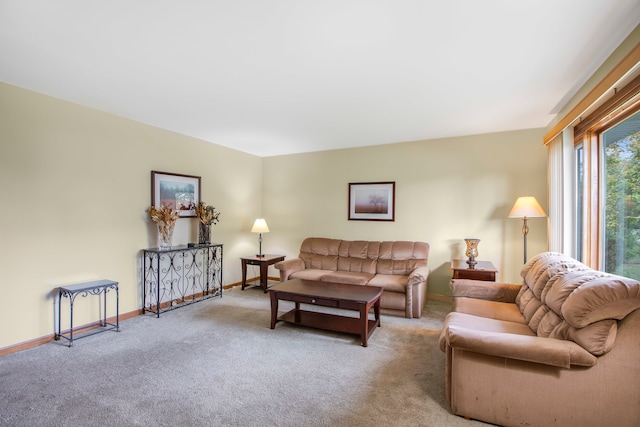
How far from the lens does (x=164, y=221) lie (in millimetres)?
3871

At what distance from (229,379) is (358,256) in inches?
112

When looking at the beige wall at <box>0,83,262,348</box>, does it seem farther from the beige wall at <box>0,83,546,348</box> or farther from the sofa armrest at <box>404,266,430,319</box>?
the sofa armrest at <box>404,266,430,319</box>

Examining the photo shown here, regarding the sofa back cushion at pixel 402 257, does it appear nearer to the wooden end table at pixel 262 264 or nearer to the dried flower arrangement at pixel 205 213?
the wooden end table at pixel 262 264

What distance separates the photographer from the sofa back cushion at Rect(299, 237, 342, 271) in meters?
4.85

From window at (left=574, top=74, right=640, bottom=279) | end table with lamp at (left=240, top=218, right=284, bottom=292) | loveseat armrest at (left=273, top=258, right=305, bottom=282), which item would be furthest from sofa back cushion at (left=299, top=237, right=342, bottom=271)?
window at (left=574, top=74, right=640, bottom=279)

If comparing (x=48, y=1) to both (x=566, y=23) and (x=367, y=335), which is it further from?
(x=367, y=335)

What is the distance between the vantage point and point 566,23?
72.9 inches

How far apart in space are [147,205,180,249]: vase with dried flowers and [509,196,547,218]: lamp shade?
4268 millimetres

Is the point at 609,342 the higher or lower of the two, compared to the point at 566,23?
lower

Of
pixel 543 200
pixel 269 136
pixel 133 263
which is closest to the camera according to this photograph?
pixel 133 263

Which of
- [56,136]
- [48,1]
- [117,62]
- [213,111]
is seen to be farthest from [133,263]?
[48,1]

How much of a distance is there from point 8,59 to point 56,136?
0.89 meters

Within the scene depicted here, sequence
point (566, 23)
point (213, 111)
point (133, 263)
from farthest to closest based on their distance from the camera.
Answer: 1. point (133, 263)
2. point (213, 111)
3. point (566, 23)

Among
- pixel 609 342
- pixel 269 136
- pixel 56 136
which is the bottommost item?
pixel 609 342
